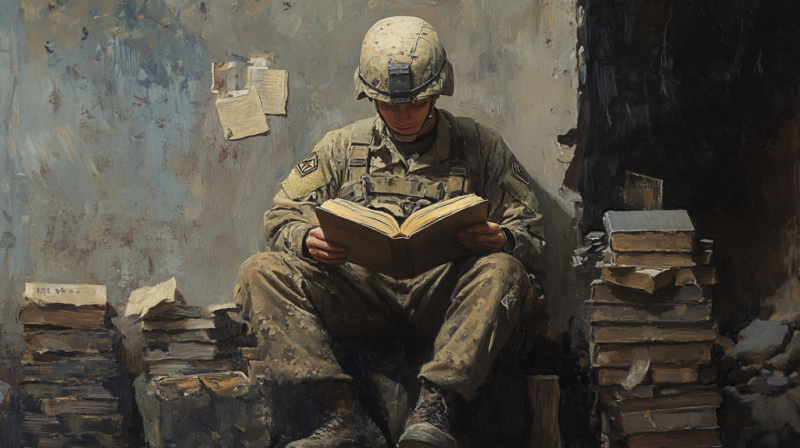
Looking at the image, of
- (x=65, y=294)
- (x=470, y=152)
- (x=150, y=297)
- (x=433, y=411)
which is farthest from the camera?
(x=150, y=297)

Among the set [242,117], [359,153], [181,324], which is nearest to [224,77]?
[242,117]

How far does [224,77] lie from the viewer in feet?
13.3

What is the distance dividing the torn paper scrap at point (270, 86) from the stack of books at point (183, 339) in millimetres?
1066

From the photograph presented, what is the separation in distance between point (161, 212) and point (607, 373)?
90.9 inches

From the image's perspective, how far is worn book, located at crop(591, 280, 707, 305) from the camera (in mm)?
3361

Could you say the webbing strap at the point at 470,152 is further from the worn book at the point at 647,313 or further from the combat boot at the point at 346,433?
the combat boot at the point at 346,433

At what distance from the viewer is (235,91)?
405cm

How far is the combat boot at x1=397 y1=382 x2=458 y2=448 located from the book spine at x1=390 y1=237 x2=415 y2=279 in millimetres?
409

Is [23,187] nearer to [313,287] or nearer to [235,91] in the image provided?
[235,91]

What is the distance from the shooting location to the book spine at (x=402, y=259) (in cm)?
283

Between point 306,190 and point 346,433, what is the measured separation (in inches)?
42.0

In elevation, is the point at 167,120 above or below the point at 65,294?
above

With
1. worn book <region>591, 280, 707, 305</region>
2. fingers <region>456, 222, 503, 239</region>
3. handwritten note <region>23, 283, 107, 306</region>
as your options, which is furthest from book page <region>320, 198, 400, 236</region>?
handwritten note <region>23, 283, 107, 306</region>

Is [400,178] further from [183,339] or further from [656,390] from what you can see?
[656,390]
